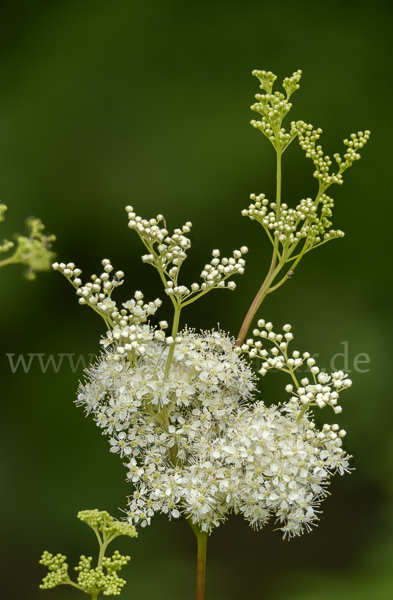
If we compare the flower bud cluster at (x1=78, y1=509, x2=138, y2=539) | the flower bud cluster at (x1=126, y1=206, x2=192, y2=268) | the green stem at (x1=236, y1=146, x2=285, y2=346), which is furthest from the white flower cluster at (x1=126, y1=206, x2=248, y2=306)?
the flower bud cluster at (x1=78, y1=509, x2=138, y2=539)

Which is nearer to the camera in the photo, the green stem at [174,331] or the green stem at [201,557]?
the green stem at [174,331]

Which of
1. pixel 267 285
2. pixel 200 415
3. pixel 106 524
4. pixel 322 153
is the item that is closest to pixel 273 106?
pixel 322 153

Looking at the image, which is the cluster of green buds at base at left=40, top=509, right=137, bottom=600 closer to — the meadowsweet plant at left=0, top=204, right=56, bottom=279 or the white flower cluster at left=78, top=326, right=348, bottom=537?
the white flower cluster at left=78, top=326, right=348, bottom=537

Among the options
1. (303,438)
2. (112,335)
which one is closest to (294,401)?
(303,438)

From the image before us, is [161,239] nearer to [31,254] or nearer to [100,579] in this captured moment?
[31,254]

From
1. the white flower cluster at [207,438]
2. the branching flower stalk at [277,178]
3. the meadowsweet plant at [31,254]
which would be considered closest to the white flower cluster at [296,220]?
the branching flower stalk at [277,178]

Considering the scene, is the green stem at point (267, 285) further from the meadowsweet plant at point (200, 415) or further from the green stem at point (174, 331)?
the green stem at point (174, 331)

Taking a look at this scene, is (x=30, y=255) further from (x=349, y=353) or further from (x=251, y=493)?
(x=349, y=353)

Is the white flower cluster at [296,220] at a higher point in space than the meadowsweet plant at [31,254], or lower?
higher

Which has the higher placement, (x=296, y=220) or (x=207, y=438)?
(x=296, y=220)
